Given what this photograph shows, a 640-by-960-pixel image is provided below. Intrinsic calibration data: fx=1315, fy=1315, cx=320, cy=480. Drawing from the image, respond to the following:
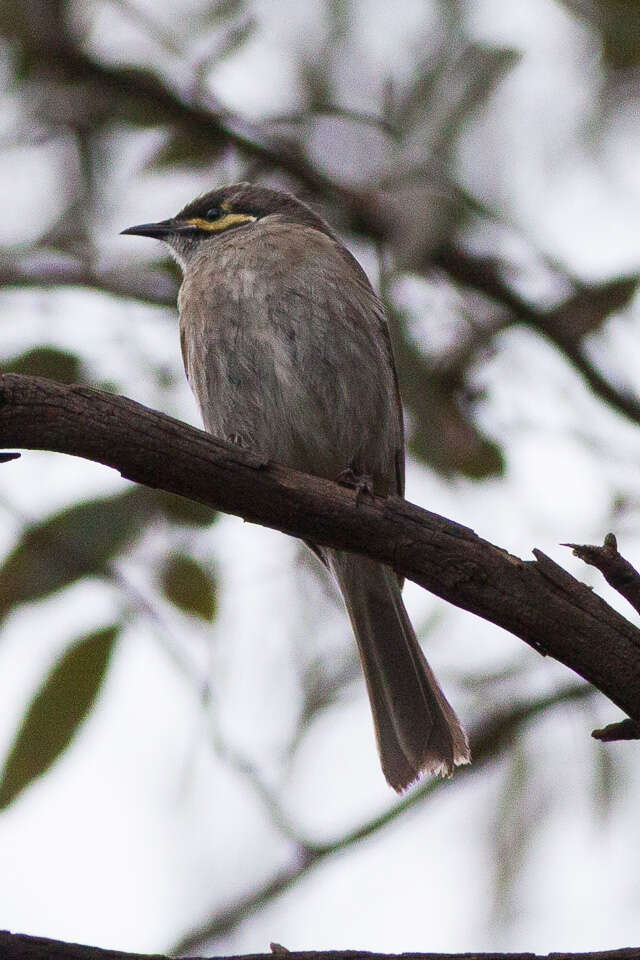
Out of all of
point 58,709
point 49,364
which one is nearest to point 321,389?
point 49,364

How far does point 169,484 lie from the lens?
330 cm

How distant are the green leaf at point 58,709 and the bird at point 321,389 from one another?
978 mm

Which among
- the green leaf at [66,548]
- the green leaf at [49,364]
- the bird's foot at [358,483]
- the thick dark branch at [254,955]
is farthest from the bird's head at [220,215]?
the thick dark branch at [254,955]

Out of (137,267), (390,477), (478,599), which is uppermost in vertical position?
(137,267)

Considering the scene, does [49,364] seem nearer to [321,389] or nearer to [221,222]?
[321,389]

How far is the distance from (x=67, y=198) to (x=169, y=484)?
11.0 ft

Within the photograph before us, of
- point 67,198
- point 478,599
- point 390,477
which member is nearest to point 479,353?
point 390,477

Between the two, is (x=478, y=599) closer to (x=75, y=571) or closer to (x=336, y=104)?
(x=75, y=571)

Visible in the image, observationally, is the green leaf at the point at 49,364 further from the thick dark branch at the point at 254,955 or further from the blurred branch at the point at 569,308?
the thick dark branch at the point at 254,955

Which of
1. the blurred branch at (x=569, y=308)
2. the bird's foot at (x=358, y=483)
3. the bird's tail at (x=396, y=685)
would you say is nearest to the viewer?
the bird's foot at (x=358, y=483)

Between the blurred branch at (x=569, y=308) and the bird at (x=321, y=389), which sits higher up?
the blurred branch at (x=569, y=308)

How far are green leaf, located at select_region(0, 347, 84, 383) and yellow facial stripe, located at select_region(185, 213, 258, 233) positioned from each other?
1.44 m

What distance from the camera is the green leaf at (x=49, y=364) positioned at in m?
4.96

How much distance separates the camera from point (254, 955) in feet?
9.00
